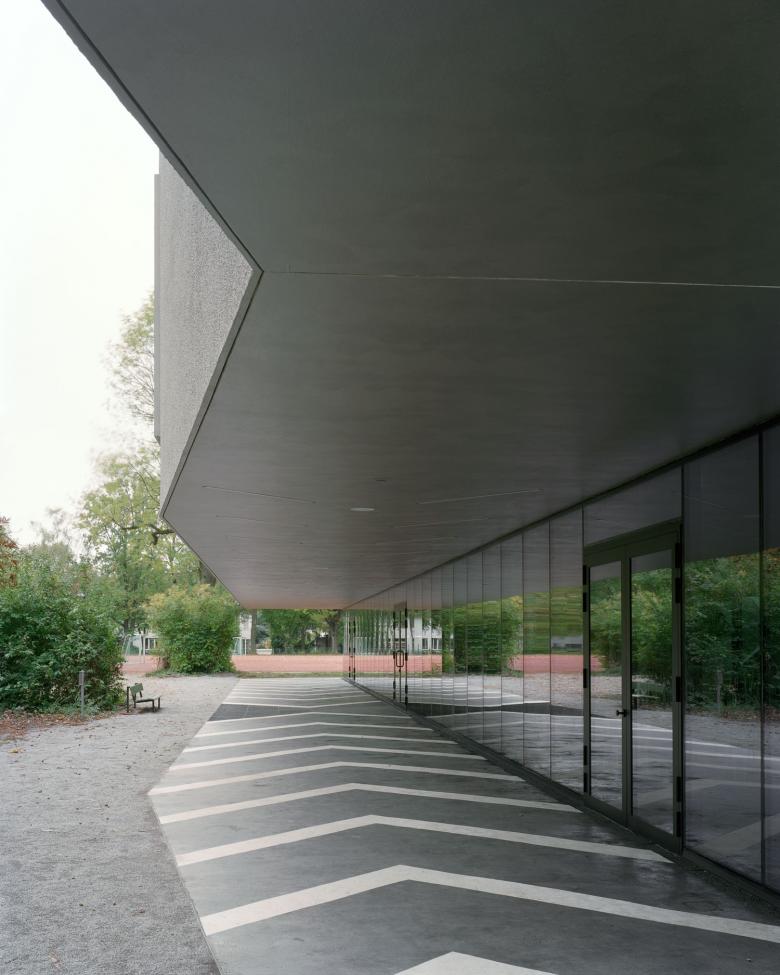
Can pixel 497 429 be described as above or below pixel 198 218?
below

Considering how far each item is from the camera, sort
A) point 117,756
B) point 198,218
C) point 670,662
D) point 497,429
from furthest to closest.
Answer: point 117,756 → point 670,662 → point 497,429 → point 198,218

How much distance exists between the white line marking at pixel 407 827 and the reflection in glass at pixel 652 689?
51 cm

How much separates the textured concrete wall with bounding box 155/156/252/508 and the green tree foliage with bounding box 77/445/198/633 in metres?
30.0

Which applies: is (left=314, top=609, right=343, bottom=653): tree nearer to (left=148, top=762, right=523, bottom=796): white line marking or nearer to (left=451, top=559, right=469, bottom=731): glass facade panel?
(left=451, top=559, right=469, bottom=731): glass facade panel

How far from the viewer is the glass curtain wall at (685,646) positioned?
666 centimetres

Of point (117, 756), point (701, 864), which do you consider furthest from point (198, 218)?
point (117, 756)

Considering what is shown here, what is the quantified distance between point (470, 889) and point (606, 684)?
134 inches

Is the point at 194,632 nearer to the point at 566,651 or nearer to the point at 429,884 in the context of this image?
the point at 566,651

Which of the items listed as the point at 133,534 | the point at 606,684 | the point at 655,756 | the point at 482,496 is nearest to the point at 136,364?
the point at 133,534

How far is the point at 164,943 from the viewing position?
555cm

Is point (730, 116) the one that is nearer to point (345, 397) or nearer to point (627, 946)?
point (345, 397)

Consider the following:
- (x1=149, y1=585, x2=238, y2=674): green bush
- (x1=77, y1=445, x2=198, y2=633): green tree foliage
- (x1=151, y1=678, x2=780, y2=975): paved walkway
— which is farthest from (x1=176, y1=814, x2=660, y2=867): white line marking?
(x1=77, y1=445, x2=198, y2=633): green tree foliage

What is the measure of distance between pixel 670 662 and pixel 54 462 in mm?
81125

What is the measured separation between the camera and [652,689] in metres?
8.50
